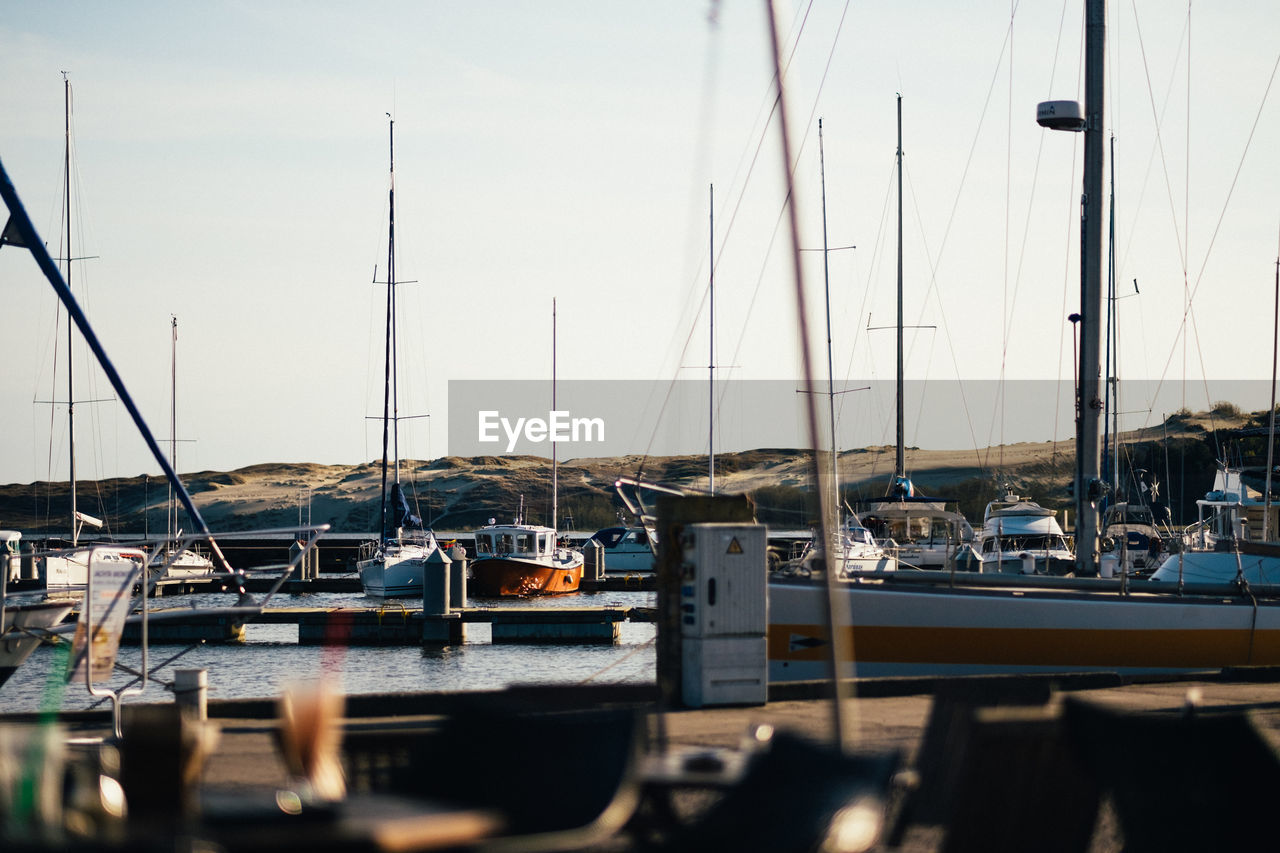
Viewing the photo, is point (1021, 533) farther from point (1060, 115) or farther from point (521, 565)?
point (1060, 115)

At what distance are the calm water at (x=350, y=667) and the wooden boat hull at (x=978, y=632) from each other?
1074cm

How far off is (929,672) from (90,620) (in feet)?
31.6

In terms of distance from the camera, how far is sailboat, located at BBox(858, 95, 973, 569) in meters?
39.1

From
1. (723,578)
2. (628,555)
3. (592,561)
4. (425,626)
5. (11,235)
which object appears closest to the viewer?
(723,578)

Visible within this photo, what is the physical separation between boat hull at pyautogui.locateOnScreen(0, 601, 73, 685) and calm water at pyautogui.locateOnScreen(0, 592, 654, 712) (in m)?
8.80

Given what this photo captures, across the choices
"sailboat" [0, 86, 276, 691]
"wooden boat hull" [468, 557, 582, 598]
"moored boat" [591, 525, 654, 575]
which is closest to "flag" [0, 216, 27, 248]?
"sailboat" [0, 86, 276, 691]

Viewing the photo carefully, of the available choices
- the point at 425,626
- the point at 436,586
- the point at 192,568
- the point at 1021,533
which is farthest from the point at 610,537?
the point at 425,626

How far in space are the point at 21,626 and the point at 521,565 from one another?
133ft

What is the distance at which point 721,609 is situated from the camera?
12.2m

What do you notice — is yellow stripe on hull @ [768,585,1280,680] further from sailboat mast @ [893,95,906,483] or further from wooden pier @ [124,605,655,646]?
sailboat mast @ [893,95,906,483]

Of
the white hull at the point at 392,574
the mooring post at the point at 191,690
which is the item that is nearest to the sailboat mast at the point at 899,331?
the white hull at the point at 392,574

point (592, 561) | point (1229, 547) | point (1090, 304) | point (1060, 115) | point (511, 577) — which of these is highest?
point (1060, 115)

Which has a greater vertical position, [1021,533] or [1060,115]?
[1060,115]

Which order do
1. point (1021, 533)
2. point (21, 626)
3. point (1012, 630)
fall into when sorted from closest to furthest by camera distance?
1. point (21, 626)
2. point (1012, 630)
3. point (1021, 533)
